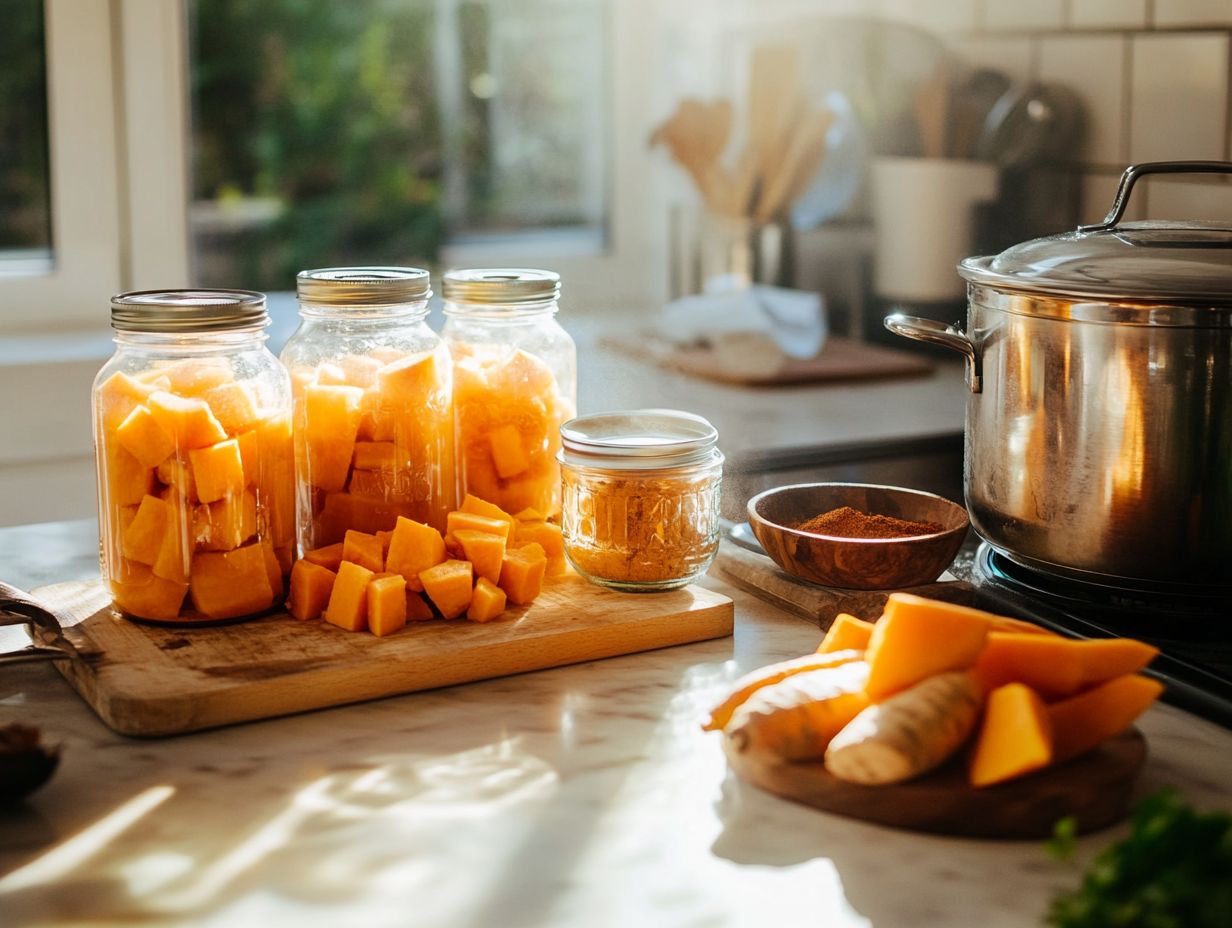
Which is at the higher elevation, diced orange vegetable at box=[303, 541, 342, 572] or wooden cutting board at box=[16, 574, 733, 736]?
diced orange vegetable at box=[303, 541, 342, 572]

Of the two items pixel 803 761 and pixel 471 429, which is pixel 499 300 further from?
pixel 803 761

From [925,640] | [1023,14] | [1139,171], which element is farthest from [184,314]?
[1023,14]

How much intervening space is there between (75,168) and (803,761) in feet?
5.91

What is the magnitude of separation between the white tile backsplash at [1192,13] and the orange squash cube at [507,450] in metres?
1.14

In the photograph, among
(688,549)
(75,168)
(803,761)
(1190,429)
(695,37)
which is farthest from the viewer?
(695,37)

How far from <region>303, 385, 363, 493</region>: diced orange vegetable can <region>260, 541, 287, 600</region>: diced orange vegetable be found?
7 centimetres

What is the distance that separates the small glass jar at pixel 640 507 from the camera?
103 centimetres

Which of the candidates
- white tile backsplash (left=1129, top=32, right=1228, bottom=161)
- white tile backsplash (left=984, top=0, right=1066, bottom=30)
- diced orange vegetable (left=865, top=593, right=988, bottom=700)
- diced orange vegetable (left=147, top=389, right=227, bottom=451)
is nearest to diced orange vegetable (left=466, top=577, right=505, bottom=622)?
diced orange vegetable (left=147, top=389, right=227, bottom=451)

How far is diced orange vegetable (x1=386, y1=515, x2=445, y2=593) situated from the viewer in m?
1.01

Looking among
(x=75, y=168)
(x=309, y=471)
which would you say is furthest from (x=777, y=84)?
(x=309, y=471)

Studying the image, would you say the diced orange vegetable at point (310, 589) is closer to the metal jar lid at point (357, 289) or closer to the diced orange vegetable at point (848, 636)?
the metal jar lid at point (357, 289)

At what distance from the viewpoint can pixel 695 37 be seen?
2551 millimetres

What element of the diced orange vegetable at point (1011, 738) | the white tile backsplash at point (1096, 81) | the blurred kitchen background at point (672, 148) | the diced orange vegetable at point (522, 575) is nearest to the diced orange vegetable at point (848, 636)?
the diced orange vegetable at point (1011, 738)

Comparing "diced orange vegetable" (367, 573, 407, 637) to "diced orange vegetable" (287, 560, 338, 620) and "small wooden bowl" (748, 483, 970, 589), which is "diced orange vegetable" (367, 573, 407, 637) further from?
"small wooden bowl" (748, 483, 970, 589)
